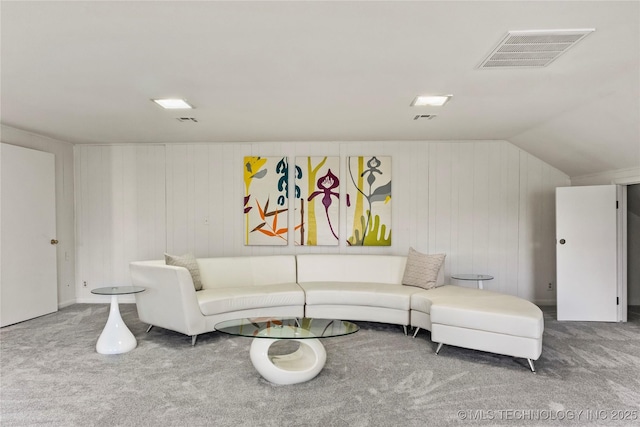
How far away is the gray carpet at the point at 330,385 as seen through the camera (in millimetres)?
2480

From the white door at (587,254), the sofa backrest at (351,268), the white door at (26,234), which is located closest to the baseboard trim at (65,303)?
the white door at (26,234)

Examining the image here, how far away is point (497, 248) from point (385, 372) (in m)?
3.22

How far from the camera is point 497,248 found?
5.57 m

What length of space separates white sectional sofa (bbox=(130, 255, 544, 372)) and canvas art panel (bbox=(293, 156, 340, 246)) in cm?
51

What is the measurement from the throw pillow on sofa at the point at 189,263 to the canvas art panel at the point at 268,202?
1.25 meters

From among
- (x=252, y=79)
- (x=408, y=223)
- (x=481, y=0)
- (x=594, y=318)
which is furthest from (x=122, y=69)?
(x=594, y=318)

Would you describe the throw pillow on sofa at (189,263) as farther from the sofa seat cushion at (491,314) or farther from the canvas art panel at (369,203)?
the sofa seat cushion at (491,314)

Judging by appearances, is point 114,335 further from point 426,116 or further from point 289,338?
point 426,116

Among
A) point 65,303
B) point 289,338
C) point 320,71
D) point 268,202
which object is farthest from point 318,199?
point 65,303

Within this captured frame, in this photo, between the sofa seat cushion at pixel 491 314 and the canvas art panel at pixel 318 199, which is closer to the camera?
the sofa seat cushion at pixel 491 314

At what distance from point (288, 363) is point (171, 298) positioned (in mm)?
1475

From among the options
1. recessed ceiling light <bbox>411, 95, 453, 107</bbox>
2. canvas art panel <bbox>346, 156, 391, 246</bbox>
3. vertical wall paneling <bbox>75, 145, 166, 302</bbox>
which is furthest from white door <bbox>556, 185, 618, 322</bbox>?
vertical wall paneling <bbox>75, 145, 166, 302</bbox>

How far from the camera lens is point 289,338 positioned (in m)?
2.84

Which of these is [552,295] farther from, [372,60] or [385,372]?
[372,60]
